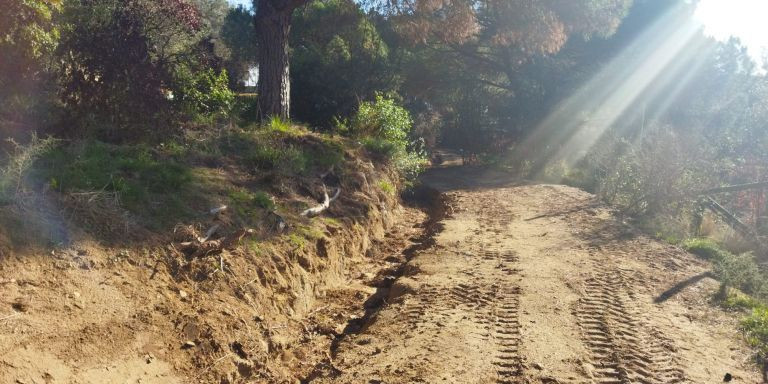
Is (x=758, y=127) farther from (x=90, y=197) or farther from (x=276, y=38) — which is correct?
(x=90, y=197)

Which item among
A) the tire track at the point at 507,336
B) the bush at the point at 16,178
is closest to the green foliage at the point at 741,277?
the tire track at the point at 507,336

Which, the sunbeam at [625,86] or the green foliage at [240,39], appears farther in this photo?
the green foliage at [240,39]

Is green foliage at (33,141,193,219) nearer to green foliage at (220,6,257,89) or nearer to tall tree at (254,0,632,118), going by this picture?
tall tree at (254,0,632,118)

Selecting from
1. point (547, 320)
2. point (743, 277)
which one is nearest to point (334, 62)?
point (743, 277)

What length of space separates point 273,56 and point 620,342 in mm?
7666

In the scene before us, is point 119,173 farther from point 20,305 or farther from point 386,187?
point 386,187

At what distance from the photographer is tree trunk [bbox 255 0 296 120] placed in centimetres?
1014

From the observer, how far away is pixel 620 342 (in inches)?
194

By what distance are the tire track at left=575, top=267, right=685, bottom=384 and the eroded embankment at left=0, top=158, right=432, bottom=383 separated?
2.27 metres

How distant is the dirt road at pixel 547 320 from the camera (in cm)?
445

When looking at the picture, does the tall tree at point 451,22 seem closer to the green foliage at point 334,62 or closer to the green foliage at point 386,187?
the green foliage at point 386,187

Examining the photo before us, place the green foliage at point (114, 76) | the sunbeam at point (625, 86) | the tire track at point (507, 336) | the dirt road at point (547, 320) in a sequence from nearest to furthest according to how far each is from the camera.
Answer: the tire track at point (507, 336)
the dirt road at point (547, 320)
the green foliage at point (114, 76)
the sunbeam at point (625, 86)

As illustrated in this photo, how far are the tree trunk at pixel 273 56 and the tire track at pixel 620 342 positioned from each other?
641 centimetres

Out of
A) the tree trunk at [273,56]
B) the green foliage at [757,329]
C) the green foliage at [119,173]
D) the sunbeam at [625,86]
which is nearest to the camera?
the green foliage at [119,173]
